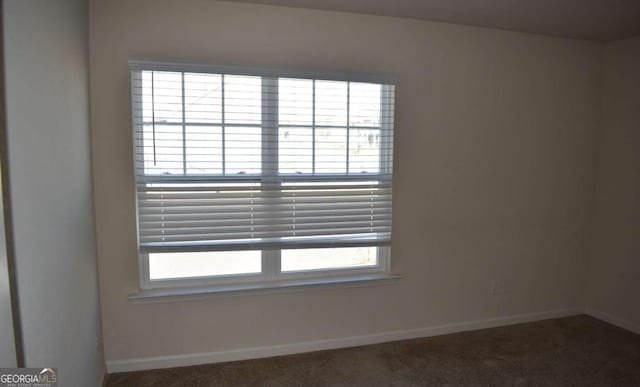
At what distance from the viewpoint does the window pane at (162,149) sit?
8.20 feet

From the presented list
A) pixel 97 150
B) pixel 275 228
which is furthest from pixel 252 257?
pixel 97 150

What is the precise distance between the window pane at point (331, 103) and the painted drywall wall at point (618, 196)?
2523 mm

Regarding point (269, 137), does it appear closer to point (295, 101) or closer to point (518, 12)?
point (295, 101)

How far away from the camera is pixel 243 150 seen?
2.66 m

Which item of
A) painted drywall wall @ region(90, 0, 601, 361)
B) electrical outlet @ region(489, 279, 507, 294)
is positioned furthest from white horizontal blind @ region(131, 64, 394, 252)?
electrical outlet @ region(489, 279, 507, 294)

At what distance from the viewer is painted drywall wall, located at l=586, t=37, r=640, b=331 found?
10.9 feet

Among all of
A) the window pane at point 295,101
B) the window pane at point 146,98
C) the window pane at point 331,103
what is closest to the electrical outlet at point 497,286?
the window pane at point 331,103

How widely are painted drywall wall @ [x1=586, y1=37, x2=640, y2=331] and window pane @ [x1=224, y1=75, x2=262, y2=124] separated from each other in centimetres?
314

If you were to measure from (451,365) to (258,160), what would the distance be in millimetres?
1985

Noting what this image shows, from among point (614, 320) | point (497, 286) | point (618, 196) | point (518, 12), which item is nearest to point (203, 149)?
point (518, 12)

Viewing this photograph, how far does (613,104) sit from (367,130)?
2358 millimetres

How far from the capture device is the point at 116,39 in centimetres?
242

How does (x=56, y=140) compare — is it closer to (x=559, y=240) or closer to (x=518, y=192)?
(x=518, y=192)

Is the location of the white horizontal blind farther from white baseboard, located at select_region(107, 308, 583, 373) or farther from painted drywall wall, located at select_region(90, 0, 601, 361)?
white baseboard, located at select_region(107, 308, 583, 373)
